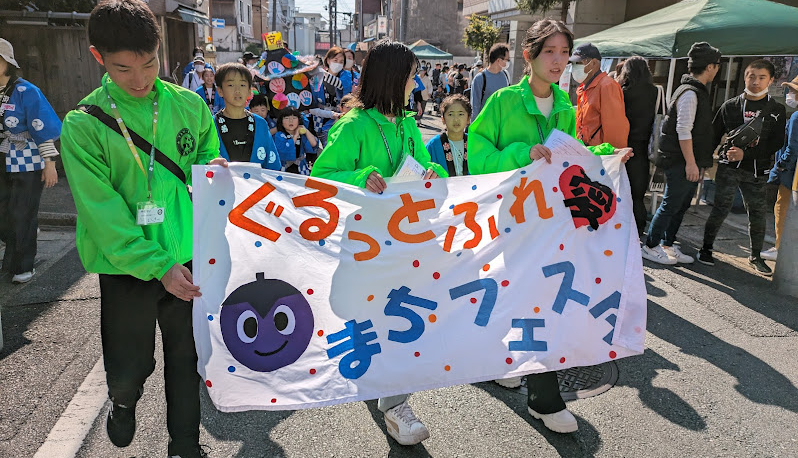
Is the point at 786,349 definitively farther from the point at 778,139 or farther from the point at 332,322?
the point at 332,322

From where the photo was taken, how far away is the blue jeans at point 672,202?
19.5 feet

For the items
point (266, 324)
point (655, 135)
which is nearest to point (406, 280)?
point (266, 324)

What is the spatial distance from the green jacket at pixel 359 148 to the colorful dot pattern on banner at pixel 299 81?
4.89 m

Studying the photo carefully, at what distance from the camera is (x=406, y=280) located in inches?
108

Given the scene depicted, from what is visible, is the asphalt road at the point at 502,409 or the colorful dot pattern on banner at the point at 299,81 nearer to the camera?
the asphalt road at the point at 502,409

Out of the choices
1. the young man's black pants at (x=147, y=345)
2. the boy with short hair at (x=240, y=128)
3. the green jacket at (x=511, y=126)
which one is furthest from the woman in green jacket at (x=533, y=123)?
the boy with short hair at (x=240, y=128)

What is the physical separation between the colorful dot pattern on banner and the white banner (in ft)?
17.0

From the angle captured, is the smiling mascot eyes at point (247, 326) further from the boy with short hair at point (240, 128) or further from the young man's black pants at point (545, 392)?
the boy with short hair at point (240, 128)

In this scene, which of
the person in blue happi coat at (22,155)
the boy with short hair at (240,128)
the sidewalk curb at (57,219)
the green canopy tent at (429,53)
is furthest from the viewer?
the green canopy tent at (429,53)

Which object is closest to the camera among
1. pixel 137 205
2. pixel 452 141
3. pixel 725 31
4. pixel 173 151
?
pixel 137 205

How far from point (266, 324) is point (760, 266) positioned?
545 cm

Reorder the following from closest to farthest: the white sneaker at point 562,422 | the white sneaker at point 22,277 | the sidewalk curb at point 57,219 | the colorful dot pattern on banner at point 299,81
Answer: the white sneaker at point 562,422 → the white sneaker at point 22,277 → the sidewalk curb at point 57,219 → the colorful dot pattern on banner at point 299,81

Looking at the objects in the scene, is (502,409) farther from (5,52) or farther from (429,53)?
(429,53)

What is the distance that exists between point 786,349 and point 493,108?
2.98 meters
